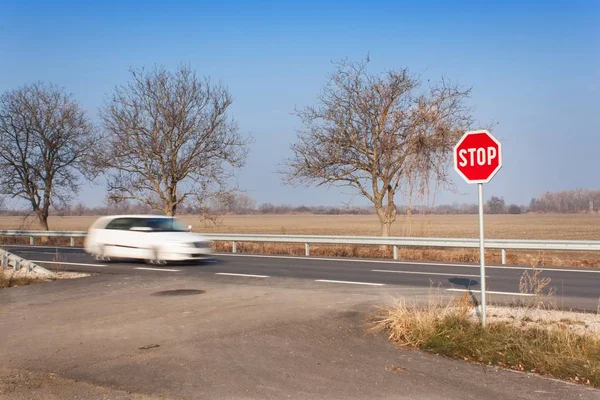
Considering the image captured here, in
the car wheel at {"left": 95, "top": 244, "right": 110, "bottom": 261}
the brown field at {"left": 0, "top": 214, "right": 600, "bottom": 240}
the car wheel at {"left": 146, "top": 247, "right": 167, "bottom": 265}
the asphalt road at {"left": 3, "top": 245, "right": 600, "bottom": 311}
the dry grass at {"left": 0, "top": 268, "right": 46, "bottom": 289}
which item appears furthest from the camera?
the brown field at {"left": 0, "top": 214, "right": 600, "bottom": 240}

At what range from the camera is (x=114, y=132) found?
29453mm

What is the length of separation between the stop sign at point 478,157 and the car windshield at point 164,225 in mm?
12819

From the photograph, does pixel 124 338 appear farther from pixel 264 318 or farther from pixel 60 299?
pixel 60 299

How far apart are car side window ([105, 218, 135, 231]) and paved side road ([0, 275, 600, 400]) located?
773 cm

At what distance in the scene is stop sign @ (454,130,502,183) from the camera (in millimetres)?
7941

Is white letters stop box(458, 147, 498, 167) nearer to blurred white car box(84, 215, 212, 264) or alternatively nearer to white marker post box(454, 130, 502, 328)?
white marker post box(454, 130, 502, 328)

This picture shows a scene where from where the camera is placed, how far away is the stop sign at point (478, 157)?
7941 millimetres

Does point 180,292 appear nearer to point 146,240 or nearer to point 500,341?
point 146,240

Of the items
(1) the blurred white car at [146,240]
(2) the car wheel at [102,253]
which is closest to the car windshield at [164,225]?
(1) the blurred white car at [146,240]

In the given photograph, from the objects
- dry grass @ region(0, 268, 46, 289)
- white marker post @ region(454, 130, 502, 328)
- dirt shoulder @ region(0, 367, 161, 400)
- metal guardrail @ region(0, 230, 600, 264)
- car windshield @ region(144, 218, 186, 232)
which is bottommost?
dirt shoulder @ region(0, 367, 161, 400)

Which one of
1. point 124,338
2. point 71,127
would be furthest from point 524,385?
point 71,127

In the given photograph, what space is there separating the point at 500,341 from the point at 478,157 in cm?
243

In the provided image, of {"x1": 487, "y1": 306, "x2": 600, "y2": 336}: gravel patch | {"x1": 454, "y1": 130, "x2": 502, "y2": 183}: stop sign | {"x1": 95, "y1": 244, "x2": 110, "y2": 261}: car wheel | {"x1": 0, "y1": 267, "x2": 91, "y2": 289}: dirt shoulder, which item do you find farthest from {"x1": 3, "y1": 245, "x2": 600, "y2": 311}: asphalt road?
{"x1": 454, "y1": 130, "x2": 502, "y2": 183}: stop sign

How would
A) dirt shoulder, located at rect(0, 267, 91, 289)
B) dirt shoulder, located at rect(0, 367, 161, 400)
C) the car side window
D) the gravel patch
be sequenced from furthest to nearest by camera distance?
the car side window → dirt shoulder, located at rect(0, 267, 91, 289) → the gravel patch → dirt shoulder, located at rect(0, 367, 161, 400)
